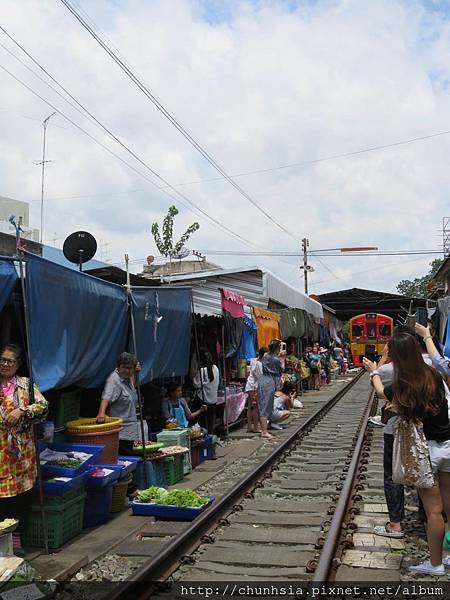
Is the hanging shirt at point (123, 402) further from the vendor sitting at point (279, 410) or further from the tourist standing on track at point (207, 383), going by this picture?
the vendor sitting at point (279, 410)

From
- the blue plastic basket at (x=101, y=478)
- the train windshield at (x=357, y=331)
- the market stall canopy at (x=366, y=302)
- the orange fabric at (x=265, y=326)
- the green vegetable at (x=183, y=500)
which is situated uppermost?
the market stall canopy at (x=366, y=302)

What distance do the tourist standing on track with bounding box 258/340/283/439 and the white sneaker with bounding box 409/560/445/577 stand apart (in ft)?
25.3

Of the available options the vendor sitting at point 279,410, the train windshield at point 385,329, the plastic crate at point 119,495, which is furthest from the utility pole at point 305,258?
the plastic crate at point 119,495

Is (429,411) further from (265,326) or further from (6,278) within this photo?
(265,326)

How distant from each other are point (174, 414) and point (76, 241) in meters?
3.27

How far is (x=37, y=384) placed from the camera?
578 centimetres

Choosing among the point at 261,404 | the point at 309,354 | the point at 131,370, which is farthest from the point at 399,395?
the point at 309,354

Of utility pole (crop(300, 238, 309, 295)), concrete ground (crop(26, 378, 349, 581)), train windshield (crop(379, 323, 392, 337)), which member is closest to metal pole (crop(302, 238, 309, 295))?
utility pole (crop(300, 238, 309, 295))

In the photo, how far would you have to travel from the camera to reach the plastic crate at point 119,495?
6.98 m

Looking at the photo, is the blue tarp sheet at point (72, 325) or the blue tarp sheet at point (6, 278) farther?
the blue tarp sheet at point (72, 325)

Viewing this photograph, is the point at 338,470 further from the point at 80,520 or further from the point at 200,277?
the point at 200,277

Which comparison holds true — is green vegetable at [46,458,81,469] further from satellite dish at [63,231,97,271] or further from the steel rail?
satellite dish at [63,231,97,271]

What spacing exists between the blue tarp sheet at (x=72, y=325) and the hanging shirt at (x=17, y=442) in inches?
13.6

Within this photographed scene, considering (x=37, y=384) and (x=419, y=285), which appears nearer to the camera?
(x=37, y=384)
